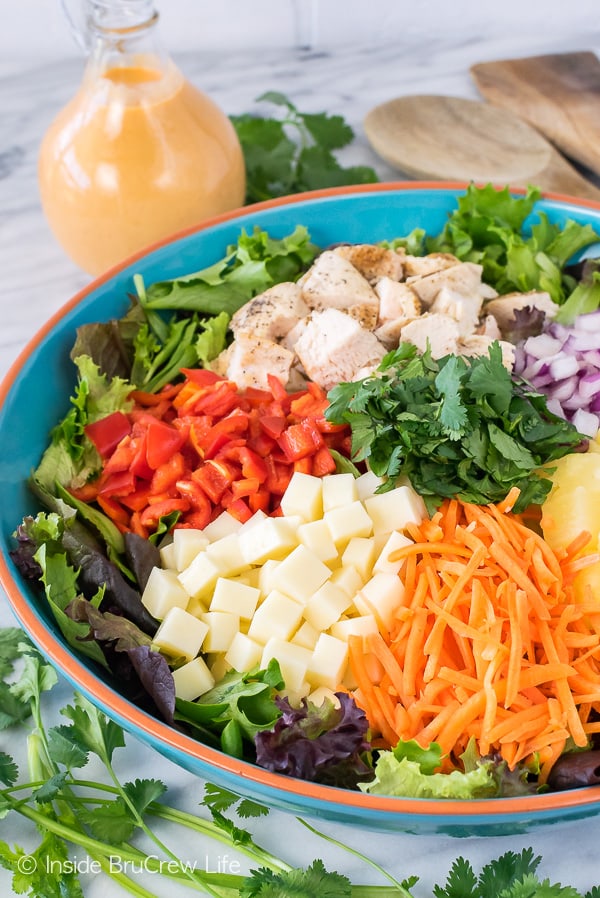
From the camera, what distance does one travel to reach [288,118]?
327 cm

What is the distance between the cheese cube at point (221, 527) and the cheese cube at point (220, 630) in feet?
0.77

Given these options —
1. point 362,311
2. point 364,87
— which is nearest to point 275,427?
point 362,311

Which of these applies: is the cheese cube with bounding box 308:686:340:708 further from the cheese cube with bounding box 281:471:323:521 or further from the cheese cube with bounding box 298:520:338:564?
the cheese cube with bounding box 281:471:323:521

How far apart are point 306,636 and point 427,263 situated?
117cm

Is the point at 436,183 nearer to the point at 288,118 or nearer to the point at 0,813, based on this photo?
the point at 288,118

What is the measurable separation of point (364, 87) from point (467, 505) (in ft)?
7.65

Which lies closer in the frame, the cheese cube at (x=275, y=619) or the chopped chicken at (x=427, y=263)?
the cheese cube at (x=275, y=619)

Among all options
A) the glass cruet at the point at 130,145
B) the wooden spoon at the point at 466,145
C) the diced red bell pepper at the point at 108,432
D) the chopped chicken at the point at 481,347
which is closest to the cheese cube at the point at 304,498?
the diced red bell pepper at the point at 108,432

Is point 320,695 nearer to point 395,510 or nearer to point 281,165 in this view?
point 395,510

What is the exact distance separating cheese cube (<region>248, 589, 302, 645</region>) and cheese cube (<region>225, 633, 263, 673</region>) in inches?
0.9

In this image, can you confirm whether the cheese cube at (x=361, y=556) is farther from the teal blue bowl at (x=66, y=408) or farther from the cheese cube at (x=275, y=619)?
the teal blue bowl at (x=66, y=408)

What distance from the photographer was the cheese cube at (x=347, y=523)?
6.38 ft

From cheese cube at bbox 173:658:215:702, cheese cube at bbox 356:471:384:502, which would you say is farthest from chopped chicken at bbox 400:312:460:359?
cheese cube at bbox 173:658:215:702

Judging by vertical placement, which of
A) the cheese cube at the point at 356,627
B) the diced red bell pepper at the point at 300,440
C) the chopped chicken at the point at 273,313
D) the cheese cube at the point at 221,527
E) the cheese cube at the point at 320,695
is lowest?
the cheese cube at the point at 320,695
